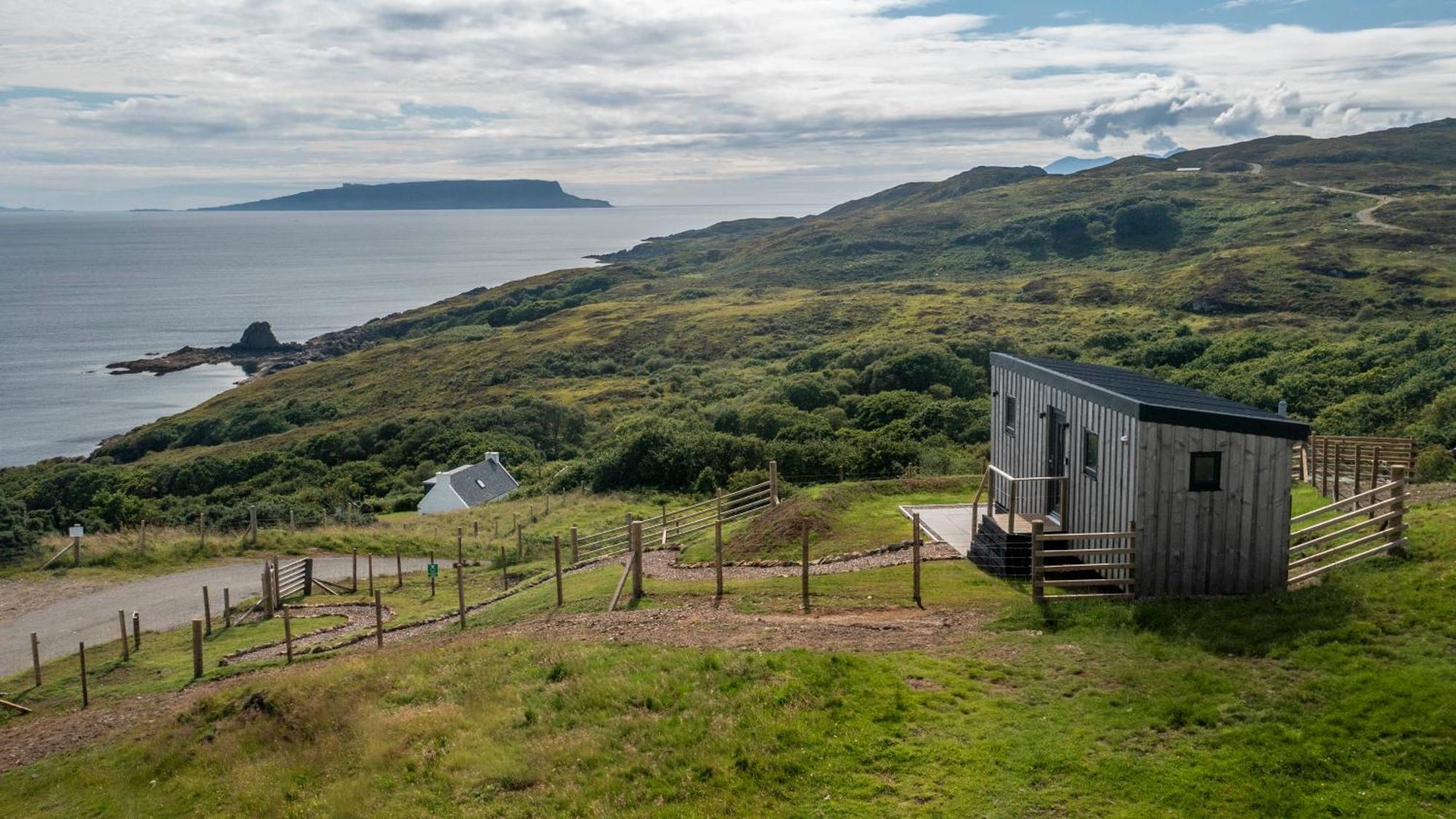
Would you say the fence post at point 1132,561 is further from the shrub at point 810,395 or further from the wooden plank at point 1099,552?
the shrub at point 810,395

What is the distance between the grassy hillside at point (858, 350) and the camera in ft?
132

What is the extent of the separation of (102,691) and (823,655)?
14.5m

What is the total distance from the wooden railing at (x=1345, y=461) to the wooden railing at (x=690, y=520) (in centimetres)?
1272

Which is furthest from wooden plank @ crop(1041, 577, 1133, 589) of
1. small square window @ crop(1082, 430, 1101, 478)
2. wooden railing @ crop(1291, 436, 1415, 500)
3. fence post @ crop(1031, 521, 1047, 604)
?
wooden railing @ crop(1291, 436, 1415, 500)

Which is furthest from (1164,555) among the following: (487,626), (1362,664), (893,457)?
(893,457)

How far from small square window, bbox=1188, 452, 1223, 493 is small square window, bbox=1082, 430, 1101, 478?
1755mm

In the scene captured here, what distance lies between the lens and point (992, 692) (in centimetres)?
1220

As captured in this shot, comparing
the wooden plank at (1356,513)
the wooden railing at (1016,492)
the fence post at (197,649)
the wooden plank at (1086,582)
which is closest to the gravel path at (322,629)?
the fence post at (197,649)

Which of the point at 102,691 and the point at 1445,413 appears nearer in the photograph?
the point at 102,691

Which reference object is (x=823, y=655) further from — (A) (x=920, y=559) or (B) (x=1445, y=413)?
(B) (x=1445, y=413)

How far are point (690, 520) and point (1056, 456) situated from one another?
38.2ft

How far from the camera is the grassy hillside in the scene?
40094 millimetres

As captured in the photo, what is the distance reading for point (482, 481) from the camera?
156 feet

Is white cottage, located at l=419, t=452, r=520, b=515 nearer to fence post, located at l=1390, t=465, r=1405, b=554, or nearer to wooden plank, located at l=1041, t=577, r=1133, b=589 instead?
wooden plank, located at l=1041, t=577, r=1133, b=589
